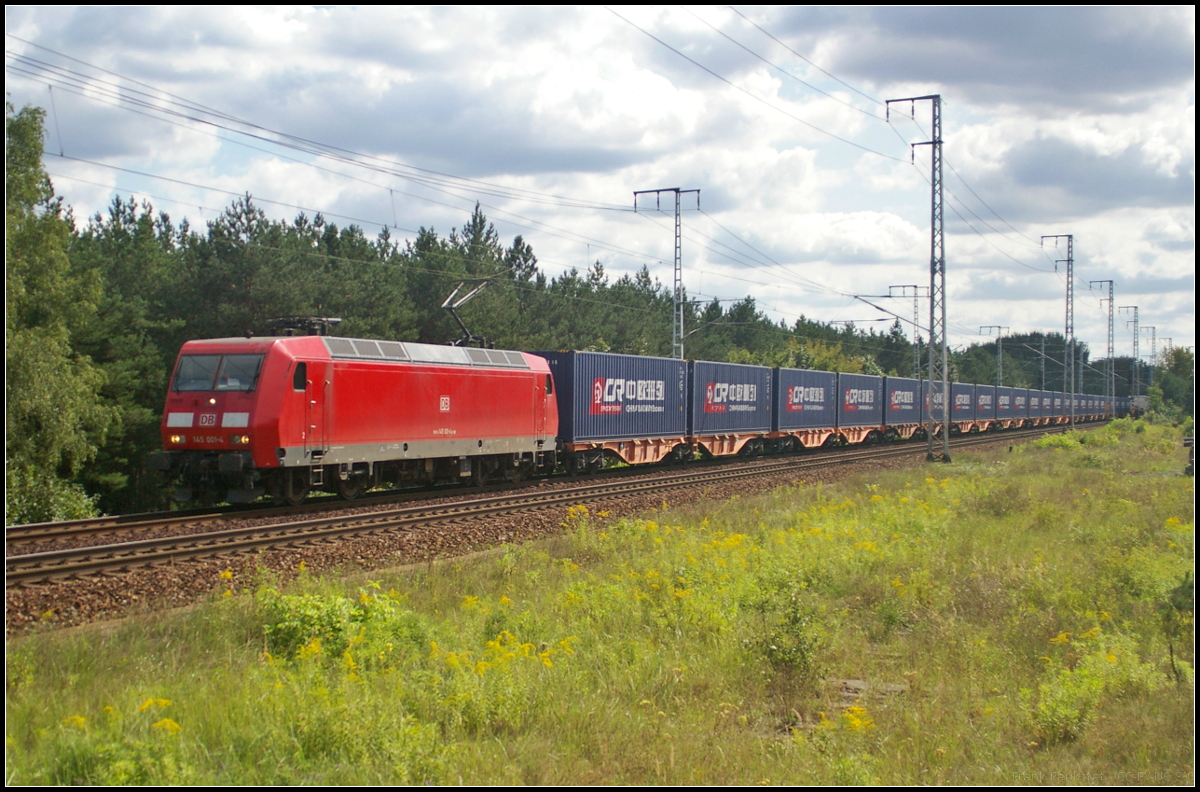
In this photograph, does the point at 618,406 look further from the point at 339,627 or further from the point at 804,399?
the point at 339,627

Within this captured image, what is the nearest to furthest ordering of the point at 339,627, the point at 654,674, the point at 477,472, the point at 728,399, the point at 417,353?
the point at 654,674
the point at 339,627
the point at 417,353
the point at 477,472
the point at 728,399

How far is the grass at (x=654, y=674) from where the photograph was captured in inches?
215

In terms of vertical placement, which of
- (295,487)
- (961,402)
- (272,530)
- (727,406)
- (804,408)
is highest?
(961,402)

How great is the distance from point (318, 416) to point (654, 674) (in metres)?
10.6

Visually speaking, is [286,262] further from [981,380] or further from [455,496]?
[981,380]

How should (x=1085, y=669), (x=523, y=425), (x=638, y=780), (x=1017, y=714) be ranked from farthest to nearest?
(x=523, y=425) → (x=1085, y=669) → (x=1017, y=714) → (x=638, y=780)

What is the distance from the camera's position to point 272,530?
13.8m

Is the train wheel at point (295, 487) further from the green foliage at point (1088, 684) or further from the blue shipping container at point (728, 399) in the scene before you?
the blue shipping container at point (728, 399)

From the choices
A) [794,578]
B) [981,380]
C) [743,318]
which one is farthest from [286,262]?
[981,380]

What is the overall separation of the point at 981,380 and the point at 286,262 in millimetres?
105302

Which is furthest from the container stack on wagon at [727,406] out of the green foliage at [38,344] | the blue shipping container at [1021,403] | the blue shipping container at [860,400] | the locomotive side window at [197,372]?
the blue shipping container at [1021,403]

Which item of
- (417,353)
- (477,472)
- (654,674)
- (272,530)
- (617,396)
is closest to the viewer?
(654,674)

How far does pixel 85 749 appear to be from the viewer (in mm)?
Answer: 4969

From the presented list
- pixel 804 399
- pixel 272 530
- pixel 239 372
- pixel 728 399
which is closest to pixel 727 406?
pixel 728 399
